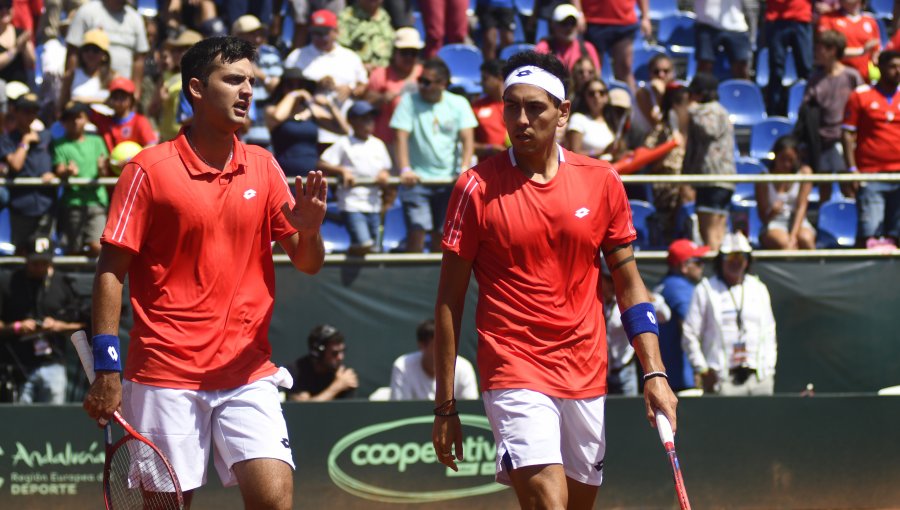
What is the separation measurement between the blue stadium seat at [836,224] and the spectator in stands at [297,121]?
15.6 ft

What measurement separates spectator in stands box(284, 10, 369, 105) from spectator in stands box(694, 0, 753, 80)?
4.39 meters

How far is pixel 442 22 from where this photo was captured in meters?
15.0

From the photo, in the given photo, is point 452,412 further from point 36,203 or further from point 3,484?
point 36,203

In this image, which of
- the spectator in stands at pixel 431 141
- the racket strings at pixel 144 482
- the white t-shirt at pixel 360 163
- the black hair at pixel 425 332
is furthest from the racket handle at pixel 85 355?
the spectator in stands at pixel 431 141

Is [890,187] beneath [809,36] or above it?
beneath

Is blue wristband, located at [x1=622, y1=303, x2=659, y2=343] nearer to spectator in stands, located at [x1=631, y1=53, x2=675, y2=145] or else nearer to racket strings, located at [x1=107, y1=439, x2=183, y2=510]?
racket strings, located at [x1=107, y1=439, x2=183, y2=510]

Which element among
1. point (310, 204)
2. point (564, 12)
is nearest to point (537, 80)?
point (310, 204)

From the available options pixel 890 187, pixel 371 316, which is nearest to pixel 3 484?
pixel 371 316

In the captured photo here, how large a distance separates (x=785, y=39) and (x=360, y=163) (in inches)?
241

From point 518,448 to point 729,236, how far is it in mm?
6793

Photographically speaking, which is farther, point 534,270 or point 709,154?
point 709,154

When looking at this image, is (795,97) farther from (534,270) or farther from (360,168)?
(534,270)

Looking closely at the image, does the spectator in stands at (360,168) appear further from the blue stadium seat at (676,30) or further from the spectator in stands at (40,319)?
the blue stadium seat at (676,30)

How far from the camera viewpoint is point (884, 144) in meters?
13.1
